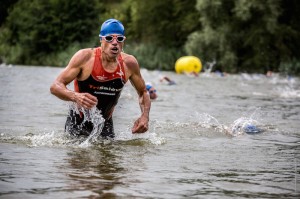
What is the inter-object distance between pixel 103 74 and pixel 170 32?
45624 mm

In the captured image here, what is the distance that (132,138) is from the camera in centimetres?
738

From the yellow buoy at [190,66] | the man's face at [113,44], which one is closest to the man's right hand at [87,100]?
the man's face at [113,44]

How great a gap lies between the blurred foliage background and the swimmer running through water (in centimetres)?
2112

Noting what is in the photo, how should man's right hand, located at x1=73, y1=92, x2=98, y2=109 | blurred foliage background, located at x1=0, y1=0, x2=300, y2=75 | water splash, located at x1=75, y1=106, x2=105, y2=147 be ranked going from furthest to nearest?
blurred foliage background, located at x1=0, y1=0, x2=300, y2=75
water splash, located at x1=75, y1=106, x2=105, y2=147
man's right hand, located at x1=73, y1=92, x2=98, y2=109

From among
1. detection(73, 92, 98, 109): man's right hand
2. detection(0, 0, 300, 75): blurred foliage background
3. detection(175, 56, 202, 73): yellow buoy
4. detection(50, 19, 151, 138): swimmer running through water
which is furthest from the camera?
detection(0, 0, 300, 75): blurred foliage background

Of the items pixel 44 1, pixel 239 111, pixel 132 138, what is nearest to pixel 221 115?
pixel 239 111

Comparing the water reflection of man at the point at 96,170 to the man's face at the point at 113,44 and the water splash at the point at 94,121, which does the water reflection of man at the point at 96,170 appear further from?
the man's face at the point at 113,44

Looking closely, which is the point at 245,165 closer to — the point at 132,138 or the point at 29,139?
the point at 132,138

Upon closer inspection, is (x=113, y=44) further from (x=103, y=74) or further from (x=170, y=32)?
(x=170, y=32)

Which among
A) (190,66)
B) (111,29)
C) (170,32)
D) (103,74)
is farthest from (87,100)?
(170,32)

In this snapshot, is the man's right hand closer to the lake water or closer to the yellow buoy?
the lake water

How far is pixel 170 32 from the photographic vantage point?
170ft

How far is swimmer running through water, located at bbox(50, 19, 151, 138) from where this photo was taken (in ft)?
20.9

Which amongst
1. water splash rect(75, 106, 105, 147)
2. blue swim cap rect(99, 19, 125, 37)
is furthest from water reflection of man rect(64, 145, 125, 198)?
blue swim cap rect(99, 19, 125, 37)
